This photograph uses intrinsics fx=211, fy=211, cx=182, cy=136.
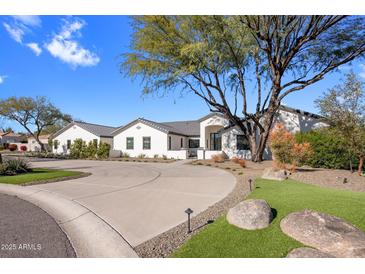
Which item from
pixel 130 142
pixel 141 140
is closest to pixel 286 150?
pixel 141 140

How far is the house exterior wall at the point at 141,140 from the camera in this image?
25.4m

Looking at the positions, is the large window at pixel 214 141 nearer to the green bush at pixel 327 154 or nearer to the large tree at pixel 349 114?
the green bush at pixel 327 154

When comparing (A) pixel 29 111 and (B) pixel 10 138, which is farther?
(B) pixel 10 138

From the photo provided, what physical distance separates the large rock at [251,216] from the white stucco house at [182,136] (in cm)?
1742

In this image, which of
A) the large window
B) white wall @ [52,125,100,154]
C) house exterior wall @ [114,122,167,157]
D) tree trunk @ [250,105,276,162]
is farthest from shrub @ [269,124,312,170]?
white wall @ [52,125,100,154]

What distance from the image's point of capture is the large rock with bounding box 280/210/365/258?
10.7 ft

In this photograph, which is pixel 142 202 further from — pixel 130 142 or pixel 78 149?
pixel 78 149

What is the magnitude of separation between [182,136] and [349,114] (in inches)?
810

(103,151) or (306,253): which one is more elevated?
(103,151)

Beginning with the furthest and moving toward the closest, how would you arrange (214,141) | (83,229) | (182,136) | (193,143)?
(193,143), (182,136), (214,141), (83,229)

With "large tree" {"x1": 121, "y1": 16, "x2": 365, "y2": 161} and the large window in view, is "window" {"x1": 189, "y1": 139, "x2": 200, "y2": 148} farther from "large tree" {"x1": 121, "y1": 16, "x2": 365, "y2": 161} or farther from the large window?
"large tree" {"x1": 121, "y1": 16, "x2": 365, "y2": 161}

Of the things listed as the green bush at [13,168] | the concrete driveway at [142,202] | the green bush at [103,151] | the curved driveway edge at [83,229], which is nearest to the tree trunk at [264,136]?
the concrete driveway at [142,202]

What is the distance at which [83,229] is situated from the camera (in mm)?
4605
